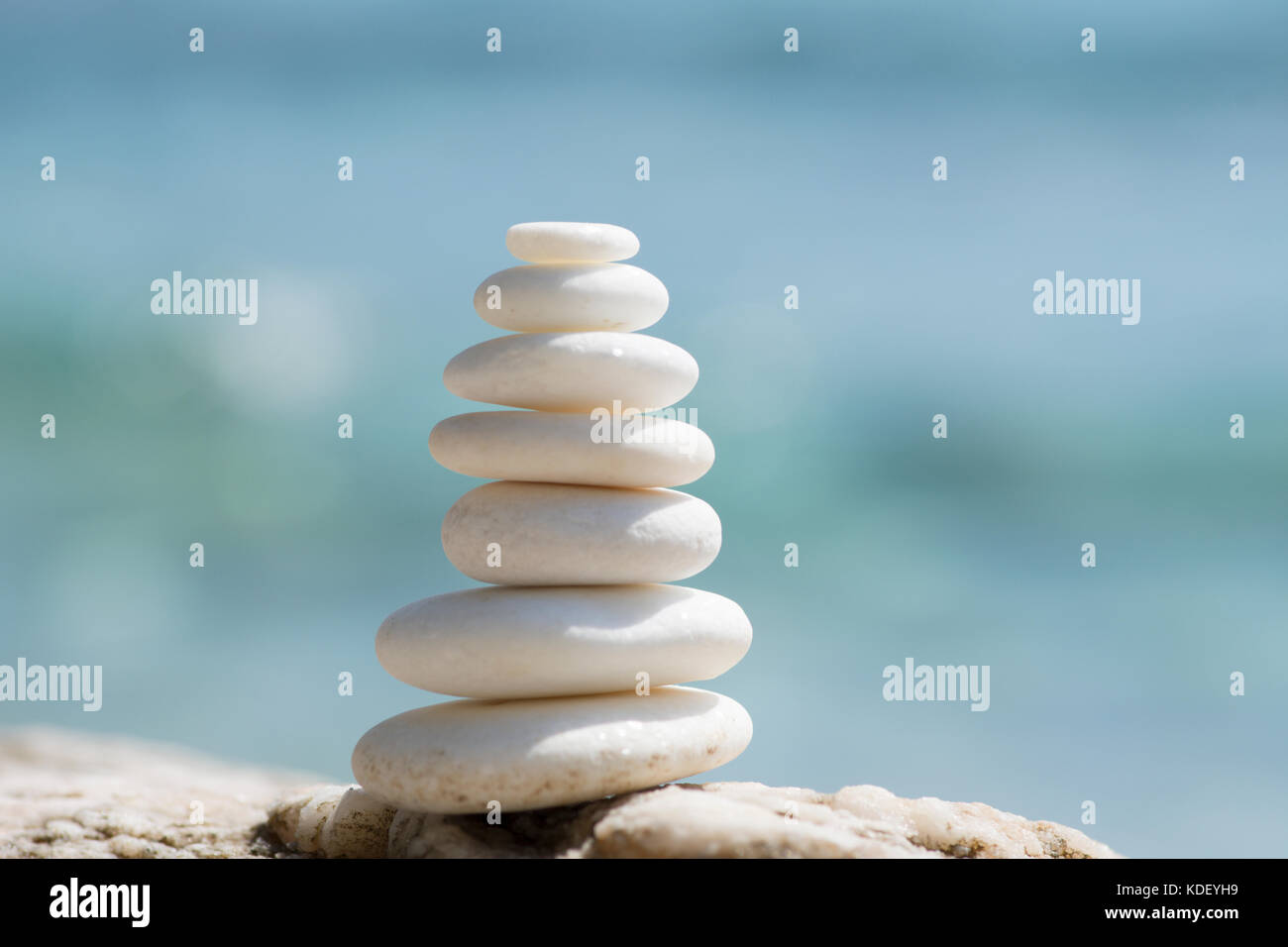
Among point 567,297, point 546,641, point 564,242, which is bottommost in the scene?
point 546,641

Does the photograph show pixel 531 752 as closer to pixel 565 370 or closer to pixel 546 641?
pixel 546 641

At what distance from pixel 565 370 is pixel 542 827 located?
63.5 inches

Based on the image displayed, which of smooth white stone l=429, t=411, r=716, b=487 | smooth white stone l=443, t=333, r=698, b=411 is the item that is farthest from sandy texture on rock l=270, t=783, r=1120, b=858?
smooth white stone l=443, t=333, r=698, b=411

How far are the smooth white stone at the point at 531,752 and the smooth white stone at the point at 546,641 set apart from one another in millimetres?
93

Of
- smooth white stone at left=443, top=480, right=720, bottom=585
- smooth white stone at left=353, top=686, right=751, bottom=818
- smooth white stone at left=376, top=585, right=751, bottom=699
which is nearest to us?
smooth white stone at left=353, top=686, right=751, bottom=818

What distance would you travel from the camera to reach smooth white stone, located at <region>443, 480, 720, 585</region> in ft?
12.8

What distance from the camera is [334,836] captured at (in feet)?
13.8

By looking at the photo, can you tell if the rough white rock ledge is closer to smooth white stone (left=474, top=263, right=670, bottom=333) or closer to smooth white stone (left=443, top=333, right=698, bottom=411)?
smooth white stone (left=443, top=333, right=698, bottom=411)

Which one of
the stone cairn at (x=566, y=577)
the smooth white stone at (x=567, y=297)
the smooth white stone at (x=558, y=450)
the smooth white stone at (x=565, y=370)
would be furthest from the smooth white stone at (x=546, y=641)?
the smooth white stone at (x=567, y=297)

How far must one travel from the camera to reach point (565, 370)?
3951mm

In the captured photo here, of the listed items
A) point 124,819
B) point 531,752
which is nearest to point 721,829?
point 531,752
